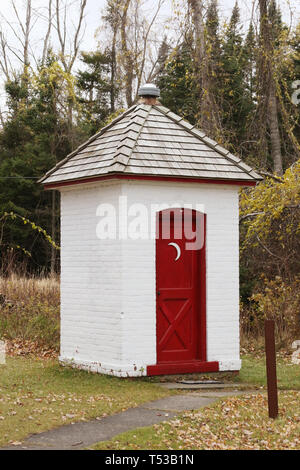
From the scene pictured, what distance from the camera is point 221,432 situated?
7398mm

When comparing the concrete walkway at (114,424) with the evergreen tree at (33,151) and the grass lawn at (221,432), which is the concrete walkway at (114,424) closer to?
the grass lawn at (221,432)

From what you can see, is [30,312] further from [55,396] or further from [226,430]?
[226,430]

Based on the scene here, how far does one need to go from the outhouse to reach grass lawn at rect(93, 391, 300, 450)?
7.79 ft

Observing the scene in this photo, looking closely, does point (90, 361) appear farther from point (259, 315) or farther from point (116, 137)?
point (259, 315)

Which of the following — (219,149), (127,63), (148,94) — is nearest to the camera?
(219,149)

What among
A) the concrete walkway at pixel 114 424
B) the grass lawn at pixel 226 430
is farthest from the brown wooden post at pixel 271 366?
the concrete walkway at pixel 114 424

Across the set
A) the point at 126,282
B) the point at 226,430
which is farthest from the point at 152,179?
the point at 226,430

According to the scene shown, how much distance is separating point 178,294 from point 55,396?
2.60 metres

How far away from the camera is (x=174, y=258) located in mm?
10953

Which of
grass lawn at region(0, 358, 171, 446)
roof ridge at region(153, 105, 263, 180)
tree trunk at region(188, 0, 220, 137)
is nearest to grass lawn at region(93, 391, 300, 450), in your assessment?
grass lawn at region(0, 358, 171, 446)
